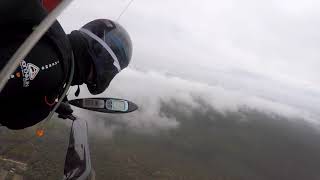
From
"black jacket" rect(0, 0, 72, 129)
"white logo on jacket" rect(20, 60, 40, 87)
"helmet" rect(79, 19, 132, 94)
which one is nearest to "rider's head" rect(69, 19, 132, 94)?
"helmet" rect(79, 19, 132, 94)

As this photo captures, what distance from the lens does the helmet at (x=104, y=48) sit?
263 centimetres

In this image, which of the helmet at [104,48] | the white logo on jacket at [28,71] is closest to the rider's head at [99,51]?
the helmet at [104,48]

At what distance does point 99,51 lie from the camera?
104 inches

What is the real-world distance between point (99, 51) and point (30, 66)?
90cm

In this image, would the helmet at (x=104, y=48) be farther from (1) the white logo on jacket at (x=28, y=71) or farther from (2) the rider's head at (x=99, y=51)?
(1) the white logo on jacket at (x=28, y=71)

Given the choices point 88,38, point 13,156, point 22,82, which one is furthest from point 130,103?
point 13,156

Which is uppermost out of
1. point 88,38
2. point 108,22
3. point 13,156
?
point 13,156

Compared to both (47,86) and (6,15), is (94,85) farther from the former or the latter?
(6,15)

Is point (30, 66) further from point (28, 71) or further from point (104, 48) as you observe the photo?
point (104, 48)

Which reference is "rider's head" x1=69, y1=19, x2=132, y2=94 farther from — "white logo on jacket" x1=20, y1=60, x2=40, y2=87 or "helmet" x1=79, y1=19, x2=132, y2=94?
"white logo on jacket" x1=20, y1=60, x2=40, y2=87

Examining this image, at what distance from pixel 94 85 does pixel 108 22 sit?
23.0 inches

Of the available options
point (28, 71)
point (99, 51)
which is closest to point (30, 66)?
point (28, 71)

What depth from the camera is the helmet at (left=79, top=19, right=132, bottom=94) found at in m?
2.63

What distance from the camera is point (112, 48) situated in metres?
2.83
